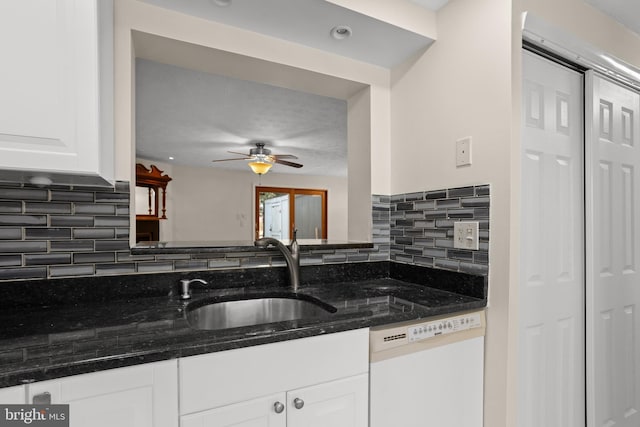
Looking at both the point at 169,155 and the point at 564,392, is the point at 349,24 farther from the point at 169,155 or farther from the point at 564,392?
the point at 169,155

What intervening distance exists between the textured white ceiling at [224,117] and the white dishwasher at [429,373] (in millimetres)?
2149

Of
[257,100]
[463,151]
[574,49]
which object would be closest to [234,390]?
[463,151]

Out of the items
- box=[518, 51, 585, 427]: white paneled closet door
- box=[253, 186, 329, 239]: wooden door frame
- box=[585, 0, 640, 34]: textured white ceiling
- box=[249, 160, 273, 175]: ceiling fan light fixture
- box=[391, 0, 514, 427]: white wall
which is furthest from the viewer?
box=[253, 186, 329, 239]: wooden door frame

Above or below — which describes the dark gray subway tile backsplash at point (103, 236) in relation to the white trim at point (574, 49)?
below

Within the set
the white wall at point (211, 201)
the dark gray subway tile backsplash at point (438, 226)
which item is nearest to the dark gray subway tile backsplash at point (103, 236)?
the dark gray subway tile backsplash at point (438, 226)

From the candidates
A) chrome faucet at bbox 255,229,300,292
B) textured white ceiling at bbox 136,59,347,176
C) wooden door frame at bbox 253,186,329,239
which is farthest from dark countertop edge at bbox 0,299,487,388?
wooden door frame at bbox 253,186,329,239

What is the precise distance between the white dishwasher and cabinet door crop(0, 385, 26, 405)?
0.92 m

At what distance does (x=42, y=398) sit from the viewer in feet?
2.42

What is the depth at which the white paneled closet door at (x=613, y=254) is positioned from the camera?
1575mm

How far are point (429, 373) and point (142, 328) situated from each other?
101 centimetres

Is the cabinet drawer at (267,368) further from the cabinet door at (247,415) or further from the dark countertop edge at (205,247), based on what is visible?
the dark countertop edge at (205,247)

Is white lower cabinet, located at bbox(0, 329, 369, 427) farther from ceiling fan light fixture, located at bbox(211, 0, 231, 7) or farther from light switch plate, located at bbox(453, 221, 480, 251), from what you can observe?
ceiling fan light fixture, located at bbox(211, 0, 231, 7)

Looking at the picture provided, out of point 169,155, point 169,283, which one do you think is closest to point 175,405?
point 169,283

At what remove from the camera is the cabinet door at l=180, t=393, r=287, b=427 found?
0.88 meters
